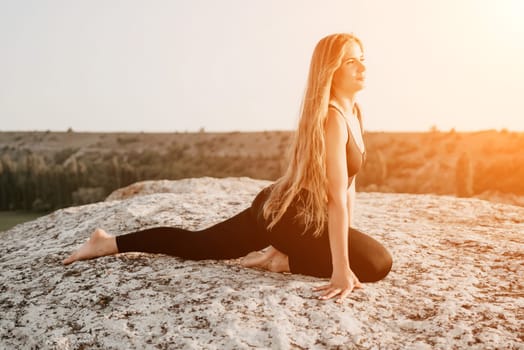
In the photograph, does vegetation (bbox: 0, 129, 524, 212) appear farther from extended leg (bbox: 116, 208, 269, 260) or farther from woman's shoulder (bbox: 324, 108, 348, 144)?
woman's shoulder (bbox: 324, 108, 348, 144)

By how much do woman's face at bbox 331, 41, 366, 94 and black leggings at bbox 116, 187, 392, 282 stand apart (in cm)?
97

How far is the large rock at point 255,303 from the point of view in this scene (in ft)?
10.9

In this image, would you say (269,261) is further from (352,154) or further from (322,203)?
(352,154)

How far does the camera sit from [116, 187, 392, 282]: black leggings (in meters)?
Result: 4.04

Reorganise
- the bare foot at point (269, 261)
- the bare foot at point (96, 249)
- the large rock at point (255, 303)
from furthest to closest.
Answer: the bare foot at point (96, 249) → the bare foot at point (269, 261) → the large rock at point (255, 303)

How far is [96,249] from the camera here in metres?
4.67

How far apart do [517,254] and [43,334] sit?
13.9 ft

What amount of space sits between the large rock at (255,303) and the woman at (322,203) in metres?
0.15

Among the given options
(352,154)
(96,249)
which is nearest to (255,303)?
(352,154)

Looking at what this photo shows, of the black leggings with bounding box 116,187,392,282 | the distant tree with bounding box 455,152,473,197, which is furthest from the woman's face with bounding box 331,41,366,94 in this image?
the distant tree with bounding box 455,152,473,197

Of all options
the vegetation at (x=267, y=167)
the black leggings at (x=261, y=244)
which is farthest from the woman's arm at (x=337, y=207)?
the vegetation at (x=267, y=167)

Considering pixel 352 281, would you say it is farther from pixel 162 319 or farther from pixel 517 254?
pixel 517 254

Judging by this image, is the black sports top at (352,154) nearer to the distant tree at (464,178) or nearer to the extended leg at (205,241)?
the extended leg at (205,241)

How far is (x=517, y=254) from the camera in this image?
5074mm
